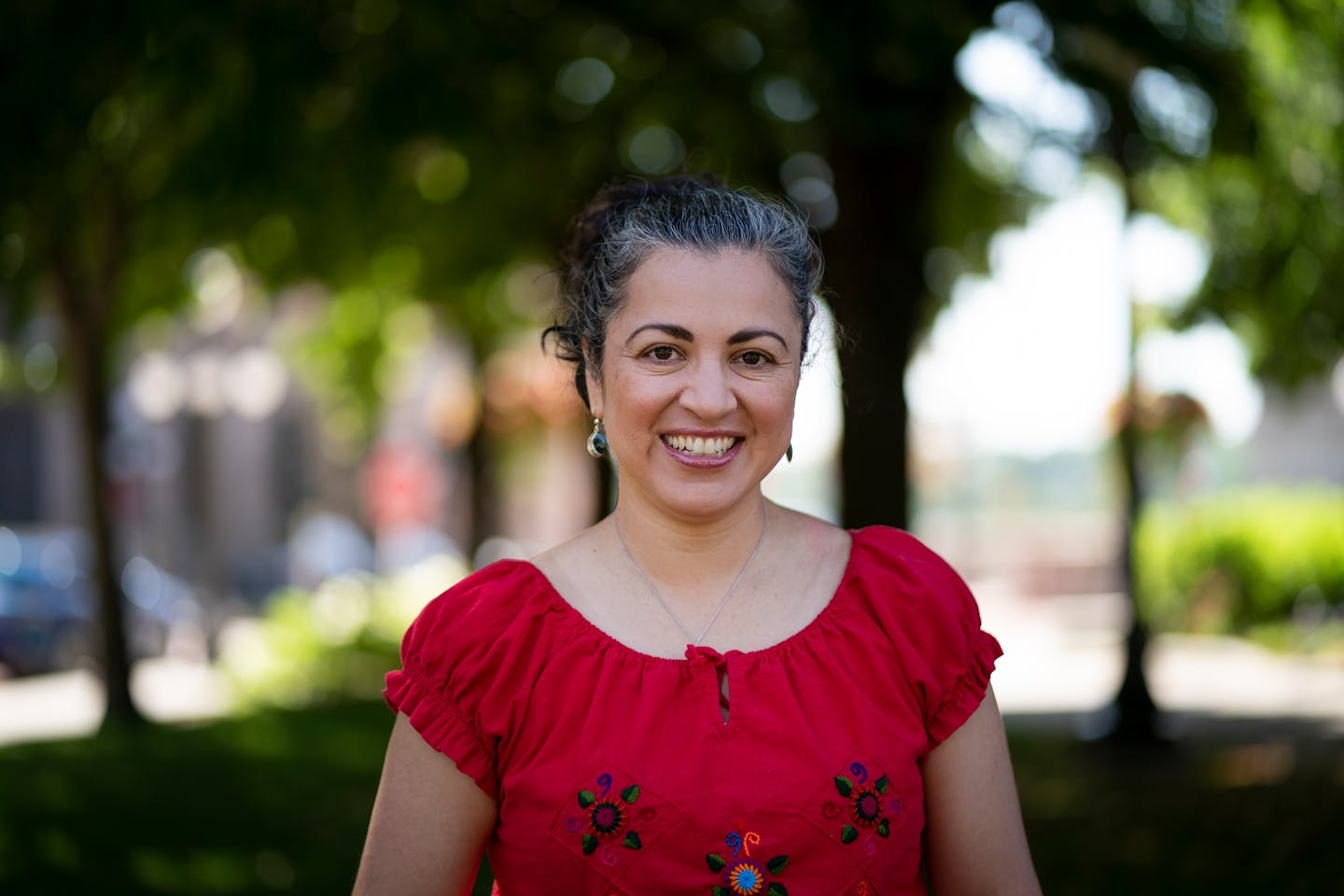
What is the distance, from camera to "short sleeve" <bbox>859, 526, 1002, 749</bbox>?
2.57m

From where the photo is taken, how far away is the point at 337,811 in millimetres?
8812

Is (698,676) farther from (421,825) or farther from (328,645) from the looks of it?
(328,645)

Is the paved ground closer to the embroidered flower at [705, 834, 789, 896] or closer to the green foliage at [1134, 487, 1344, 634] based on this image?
the green foliage at [1134, 487, 1344, 634]

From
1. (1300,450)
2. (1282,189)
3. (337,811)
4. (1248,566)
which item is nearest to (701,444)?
(337,811)

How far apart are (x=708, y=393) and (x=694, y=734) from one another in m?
0.56

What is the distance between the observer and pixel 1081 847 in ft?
25.1

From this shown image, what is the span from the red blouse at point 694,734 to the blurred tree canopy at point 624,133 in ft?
5.34

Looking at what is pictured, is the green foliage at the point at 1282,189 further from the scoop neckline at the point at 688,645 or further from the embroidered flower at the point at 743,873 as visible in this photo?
the embroidered flower at the point at 743,873

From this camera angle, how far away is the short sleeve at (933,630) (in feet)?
8.43

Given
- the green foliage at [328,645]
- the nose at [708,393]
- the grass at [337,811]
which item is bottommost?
the grass at [337,811]

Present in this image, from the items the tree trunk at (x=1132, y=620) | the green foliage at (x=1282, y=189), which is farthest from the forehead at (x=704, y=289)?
the tree trunk at (x=1132, y=620)

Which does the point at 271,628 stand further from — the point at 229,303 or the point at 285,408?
the point at 285,408

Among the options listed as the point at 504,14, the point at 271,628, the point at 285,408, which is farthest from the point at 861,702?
the point at 285,408

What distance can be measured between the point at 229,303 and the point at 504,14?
871 cm
